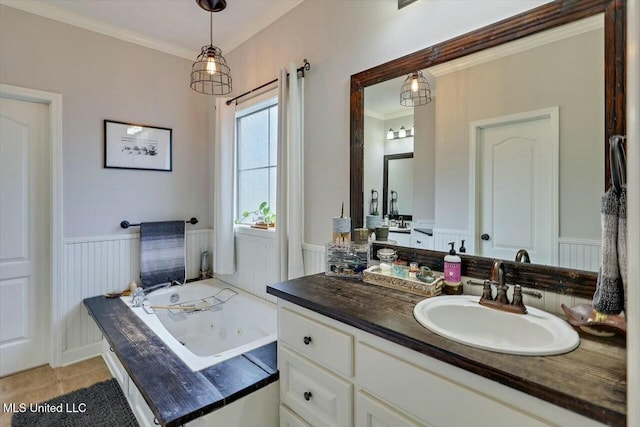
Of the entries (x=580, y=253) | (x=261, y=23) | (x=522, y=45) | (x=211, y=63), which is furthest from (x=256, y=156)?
(x=580, y=253)

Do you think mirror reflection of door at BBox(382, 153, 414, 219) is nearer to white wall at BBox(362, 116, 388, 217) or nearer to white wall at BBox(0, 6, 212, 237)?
white wall at BBox(362, 116, 388, 217)

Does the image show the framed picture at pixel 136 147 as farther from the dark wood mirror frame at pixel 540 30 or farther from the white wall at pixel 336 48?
the dark wood mirror frame at pixel 540 30

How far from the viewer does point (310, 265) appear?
6.91ft

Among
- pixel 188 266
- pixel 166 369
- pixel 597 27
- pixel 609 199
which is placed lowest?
pixel 166 369

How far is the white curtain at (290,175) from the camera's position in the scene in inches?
81.3

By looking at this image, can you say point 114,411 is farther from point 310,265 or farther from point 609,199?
point 609,199

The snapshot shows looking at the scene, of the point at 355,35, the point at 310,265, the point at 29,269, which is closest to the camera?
the point at 355,35

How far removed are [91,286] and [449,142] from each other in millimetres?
2869

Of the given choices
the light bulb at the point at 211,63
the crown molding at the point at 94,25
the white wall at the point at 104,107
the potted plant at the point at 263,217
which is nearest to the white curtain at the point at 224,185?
the potted plant at the point at 263,217

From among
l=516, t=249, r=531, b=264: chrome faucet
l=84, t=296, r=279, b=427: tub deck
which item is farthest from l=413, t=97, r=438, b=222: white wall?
l=84, t=296, r=279, b=427: tub deck

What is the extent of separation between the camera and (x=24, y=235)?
2311mm

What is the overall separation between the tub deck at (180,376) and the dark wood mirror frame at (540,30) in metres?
0.93

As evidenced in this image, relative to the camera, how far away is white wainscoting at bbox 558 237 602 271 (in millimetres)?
1051

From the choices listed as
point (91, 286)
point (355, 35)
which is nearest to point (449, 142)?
point (355, 35)
